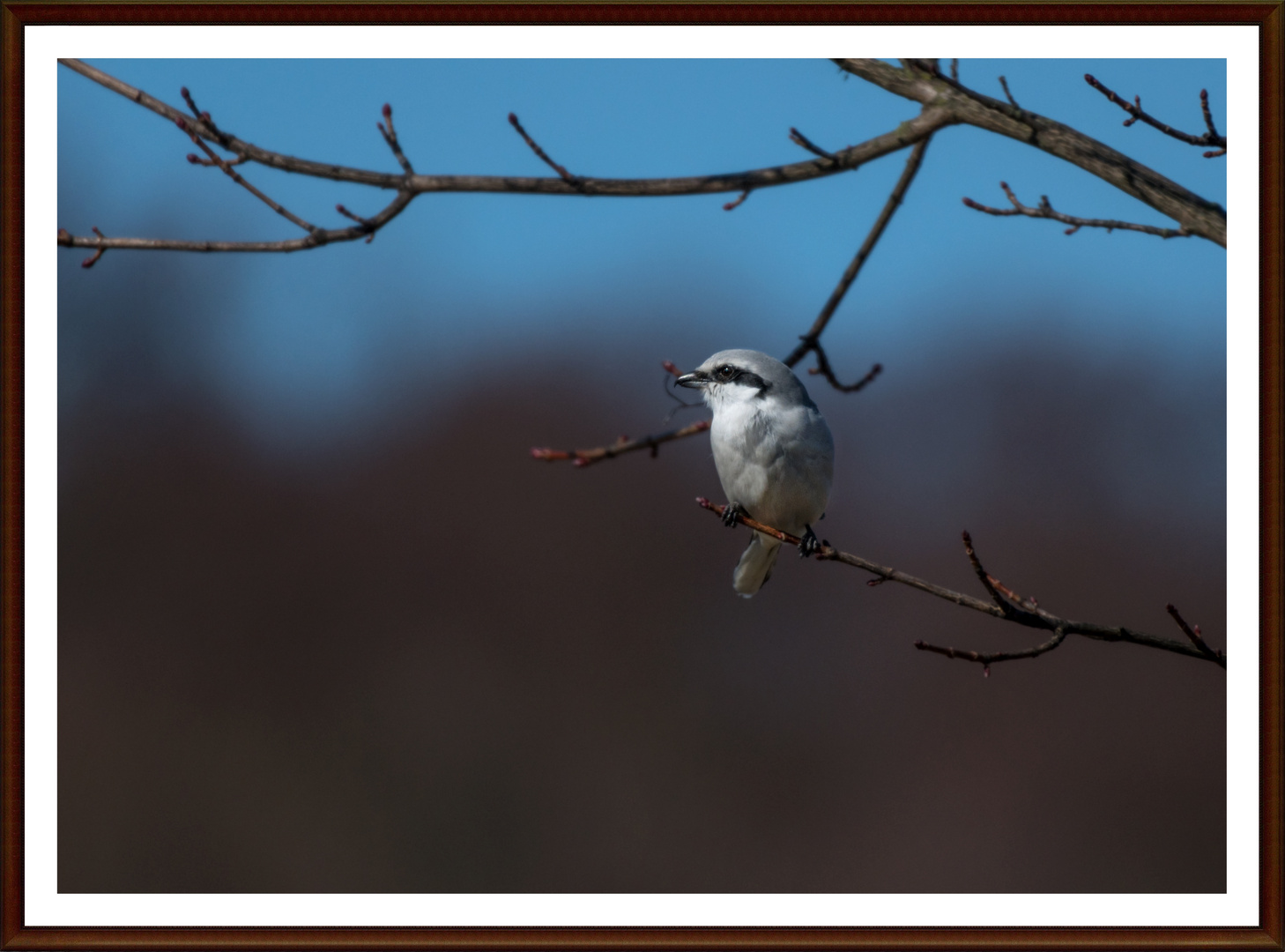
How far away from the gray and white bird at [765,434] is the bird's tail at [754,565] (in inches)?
15.5

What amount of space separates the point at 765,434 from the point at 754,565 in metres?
1.01

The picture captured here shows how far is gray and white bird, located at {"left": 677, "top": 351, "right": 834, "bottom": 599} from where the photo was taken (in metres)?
4.71

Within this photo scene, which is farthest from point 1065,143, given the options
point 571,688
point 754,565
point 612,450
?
point 571,688

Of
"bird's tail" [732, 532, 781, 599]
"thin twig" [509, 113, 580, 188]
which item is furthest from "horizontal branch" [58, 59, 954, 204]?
"bird's tail" [732, 532, 781, 599]

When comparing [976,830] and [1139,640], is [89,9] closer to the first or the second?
[1139,640]

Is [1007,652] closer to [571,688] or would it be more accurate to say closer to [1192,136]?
[1192,136]

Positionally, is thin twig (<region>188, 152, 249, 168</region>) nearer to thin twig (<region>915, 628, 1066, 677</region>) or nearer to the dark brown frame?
the dark brown frame

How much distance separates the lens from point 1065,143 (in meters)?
3.57

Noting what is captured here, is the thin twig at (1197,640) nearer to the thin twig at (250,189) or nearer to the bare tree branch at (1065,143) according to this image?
the bare tree branch at (1065,143)

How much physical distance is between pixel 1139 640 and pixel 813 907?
4.67 ft

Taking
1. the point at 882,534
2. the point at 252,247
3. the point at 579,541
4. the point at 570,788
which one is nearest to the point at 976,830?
the point at 882,534

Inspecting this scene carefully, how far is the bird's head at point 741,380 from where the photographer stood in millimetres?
4660

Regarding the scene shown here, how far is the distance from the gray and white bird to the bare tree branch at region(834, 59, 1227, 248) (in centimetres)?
124
